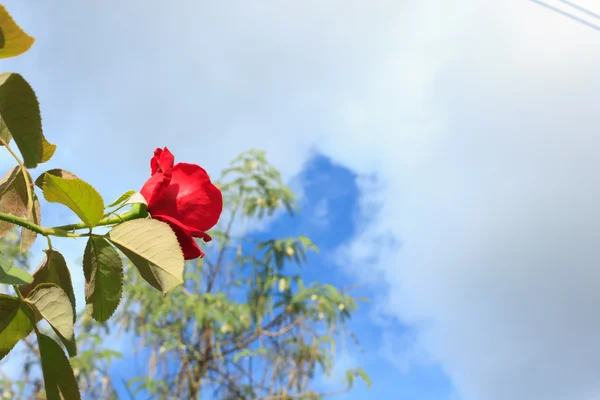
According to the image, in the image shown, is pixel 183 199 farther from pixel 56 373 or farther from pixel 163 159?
pixel 56 373

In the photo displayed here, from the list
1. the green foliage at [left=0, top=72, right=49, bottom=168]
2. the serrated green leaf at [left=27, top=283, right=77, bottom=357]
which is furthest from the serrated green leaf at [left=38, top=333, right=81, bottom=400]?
the green foliage at [left=0, top=72, right=49, bottom=168]

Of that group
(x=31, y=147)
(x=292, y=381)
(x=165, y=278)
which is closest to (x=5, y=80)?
(x=31, y=147)

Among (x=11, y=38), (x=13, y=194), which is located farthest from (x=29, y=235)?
(x=11, y=38)

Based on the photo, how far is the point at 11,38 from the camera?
0.30 meters

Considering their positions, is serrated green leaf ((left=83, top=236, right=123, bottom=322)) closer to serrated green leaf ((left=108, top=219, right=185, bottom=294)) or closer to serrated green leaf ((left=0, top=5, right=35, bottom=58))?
serrated green leaf ((left=108, top=219, right=185, bottom=294))

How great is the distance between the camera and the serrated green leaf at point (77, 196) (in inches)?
13.2

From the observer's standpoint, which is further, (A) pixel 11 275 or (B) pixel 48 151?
(B) pixel 48 151

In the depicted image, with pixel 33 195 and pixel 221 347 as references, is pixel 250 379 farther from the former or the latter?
pixel 33 195

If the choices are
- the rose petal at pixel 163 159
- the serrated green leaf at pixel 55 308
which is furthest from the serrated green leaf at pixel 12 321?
the rose petal at pixel 163 159

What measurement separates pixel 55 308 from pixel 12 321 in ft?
0.14

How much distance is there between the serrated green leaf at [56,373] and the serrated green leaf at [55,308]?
2cm

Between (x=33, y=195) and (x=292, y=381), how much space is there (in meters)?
2.54

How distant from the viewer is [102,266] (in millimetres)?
366

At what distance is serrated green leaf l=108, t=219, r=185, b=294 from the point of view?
13.7 inches
